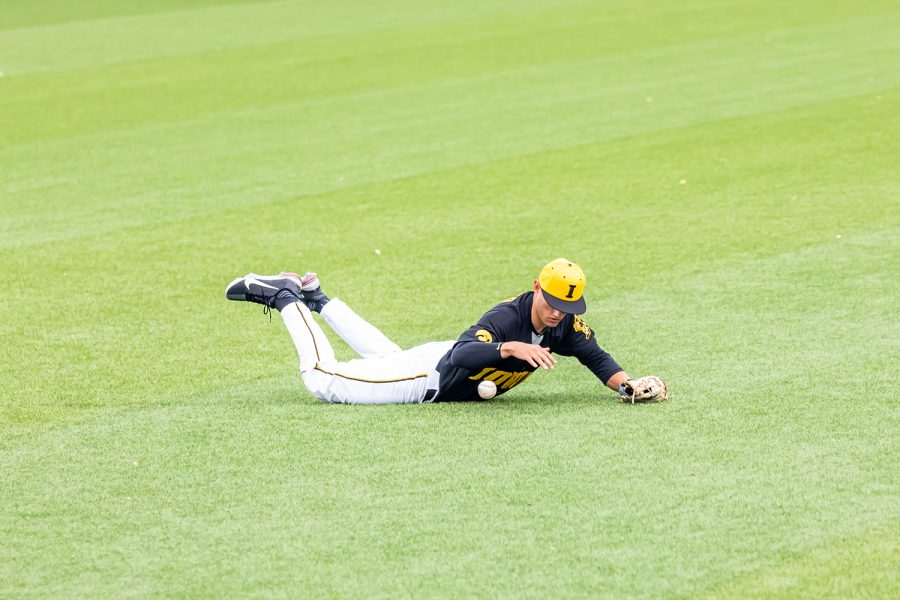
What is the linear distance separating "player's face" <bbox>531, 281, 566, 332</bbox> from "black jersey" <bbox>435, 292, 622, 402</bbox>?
57 mm

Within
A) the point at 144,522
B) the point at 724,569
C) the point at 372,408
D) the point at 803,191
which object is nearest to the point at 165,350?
the point at 372,408

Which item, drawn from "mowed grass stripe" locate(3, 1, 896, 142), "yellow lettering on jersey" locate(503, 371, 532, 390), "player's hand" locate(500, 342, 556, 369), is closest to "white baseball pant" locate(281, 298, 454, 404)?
"yellow lettering on jersey" locate(503, 371, 532, 390)

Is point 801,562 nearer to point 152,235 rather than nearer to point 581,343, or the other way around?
point 581,343

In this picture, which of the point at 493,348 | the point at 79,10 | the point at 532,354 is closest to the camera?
the point at 532,354

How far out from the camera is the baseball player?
700cm

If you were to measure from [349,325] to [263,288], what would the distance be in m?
0.62

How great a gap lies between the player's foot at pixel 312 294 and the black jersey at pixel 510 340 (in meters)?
1.41

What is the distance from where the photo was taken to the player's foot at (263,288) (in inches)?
324

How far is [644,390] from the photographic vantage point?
7148 millimetres

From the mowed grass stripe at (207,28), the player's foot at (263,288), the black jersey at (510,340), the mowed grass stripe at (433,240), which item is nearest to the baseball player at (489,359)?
the black jersey at (510,340)

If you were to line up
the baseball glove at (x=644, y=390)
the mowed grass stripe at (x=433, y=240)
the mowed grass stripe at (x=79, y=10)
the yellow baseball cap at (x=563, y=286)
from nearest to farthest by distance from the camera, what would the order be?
the yellow baseball cap at (x=563, y=286), the baseball glove at (x=644, y=390), the mowed grass stripe at (x=433, y=240), the mowed grass stripe at (x=79, y=10)

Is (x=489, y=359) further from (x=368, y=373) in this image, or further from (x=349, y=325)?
(x=349, y=325)

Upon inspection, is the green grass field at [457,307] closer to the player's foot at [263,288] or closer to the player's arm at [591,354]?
the player's arm at [591,354]

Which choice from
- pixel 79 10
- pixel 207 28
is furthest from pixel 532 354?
pixel 79 10
